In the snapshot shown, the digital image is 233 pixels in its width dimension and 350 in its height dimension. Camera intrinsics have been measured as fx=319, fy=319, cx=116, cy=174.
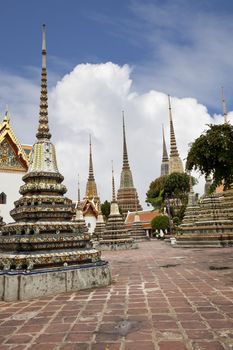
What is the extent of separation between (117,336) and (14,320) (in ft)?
5.52

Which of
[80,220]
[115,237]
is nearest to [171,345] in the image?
[80,220]

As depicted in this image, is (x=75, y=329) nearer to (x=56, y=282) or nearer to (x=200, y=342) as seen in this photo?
(x=200, y=342)

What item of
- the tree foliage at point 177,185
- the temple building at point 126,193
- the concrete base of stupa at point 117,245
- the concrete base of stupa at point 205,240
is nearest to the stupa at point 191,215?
the concrete base of stupa at point 205,240

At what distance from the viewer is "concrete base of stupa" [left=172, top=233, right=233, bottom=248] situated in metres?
19.1

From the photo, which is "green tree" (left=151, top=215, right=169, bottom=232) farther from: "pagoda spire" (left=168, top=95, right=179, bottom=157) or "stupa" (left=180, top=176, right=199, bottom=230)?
"pagoda spire" (left=168, top=95, right=179, bottom=157)

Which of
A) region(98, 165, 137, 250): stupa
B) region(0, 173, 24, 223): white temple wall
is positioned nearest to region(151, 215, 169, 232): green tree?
region(98, 165, 137, 250): stupa

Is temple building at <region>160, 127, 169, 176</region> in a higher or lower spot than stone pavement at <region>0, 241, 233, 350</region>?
higher

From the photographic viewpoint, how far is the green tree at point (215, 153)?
9.31 metres

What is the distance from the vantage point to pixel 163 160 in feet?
243

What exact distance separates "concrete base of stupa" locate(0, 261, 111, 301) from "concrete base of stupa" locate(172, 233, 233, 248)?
45.3 feet

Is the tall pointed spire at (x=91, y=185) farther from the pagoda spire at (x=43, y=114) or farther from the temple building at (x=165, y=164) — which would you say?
the pagoda spire at (x=43, y=114)

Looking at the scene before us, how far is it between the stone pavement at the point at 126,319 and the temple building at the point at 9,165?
68.8ft

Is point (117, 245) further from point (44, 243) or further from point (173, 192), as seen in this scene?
point (173, 192)

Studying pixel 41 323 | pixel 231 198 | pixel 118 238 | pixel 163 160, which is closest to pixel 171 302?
pixel 41 323
